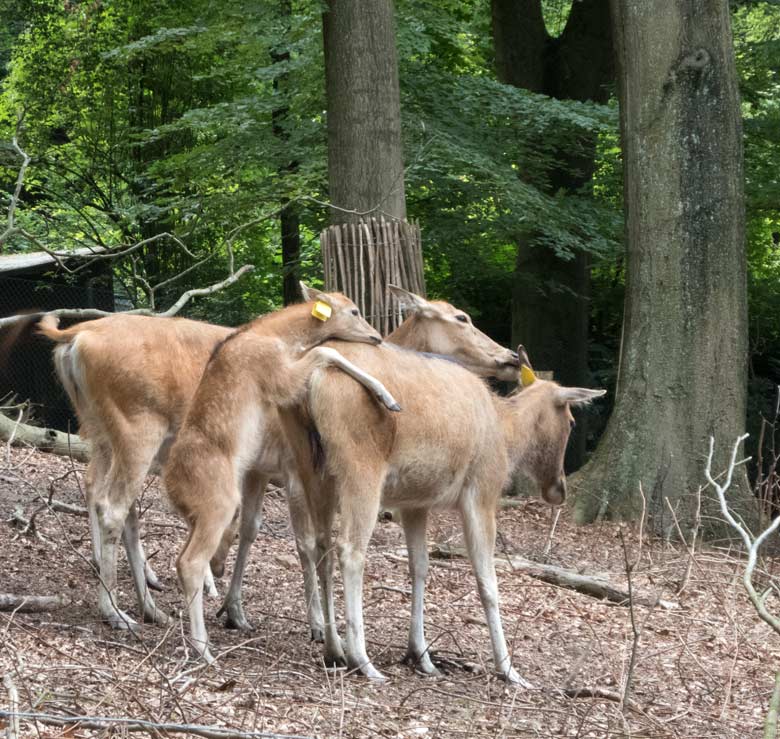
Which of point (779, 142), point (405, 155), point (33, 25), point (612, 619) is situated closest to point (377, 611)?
point (612, 619)

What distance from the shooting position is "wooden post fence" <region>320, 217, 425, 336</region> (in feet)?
33.6

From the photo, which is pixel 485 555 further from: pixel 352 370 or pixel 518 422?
pixel 352 370

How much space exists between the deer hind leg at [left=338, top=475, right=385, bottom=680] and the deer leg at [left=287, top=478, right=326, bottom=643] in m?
0.64

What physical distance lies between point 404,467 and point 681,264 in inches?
230

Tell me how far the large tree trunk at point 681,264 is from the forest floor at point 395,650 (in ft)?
3.02

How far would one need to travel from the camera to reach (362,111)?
36.7 feet

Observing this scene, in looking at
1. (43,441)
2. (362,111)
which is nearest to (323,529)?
(362,111)

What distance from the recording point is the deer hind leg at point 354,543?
6.23 m

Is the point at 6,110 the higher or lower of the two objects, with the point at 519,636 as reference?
higher

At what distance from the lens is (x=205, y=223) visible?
15555mm

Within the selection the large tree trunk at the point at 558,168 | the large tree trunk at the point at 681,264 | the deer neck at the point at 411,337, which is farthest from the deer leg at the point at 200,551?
the large tree trunk at the point at 558,168

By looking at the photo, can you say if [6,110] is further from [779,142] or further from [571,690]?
[571,690]

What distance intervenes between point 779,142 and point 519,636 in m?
9.90

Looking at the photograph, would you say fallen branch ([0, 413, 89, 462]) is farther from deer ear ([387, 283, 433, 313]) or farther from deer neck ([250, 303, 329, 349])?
deer neck ([250, 303, 329, 349])
